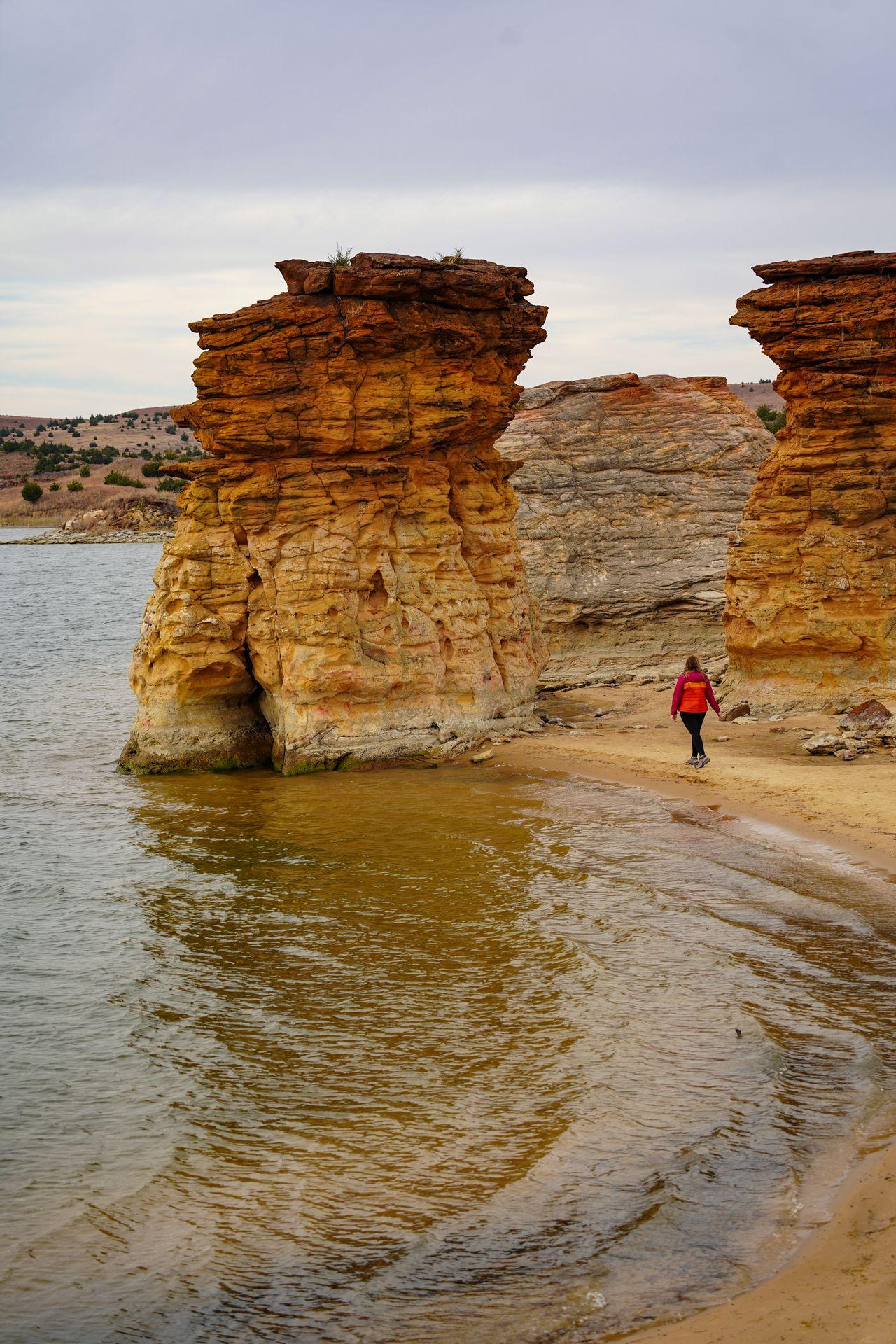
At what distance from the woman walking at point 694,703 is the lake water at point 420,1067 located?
5.93 feet

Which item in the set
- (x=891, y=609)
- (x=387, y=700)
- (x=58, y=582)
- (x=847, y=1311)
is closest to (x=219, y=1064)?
(x=847, y=1311)

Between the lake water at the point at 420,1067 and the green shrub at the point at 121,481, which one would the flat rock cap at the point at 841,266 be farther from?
the green shrub at the point at 121,481

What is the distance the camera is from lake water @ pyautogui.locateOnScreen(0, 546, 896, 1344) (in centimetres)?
605

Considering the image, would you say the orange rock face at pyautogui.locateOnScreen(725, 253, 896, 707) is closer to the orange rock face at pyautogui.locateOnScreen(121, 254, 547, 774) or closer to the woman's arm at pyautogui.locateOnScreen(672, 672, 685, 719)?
the woman's arm at pyautogui.locateOnScreen(672, 672, 685, 719)

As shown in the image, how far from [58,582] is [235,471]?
54.3 meters

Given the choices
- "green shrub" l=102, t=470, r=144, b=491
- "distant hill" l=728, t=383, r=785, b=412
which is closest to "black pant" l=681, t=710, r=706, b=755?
"distant hill" l=728, t=383, r=785, b=412

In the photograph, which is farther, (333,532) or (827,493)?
(827,493)

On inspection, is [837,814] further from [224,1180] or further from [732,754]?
[224,1180]

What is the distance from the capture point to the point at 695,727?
1658 centimetres

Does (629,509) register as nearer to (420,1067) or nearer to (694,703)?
(694,703)

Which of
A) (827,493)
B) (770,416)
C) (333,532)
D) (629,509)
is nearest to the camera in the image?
(333,532)

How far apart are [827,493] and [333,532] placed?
7.55m

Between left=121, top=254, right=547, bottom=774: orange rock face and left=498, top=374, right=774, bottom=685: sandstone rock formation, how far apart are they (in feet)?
23.1

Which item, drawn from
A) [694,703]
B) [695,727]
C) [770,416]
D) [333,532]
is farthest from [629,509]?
[770,416]
